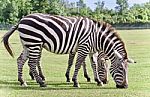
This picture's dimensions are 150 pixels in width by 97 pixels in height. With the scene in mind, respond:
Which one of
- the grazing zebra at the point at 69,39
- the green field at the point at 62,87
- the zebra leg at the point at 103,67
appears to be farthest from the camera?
the zebra leg at the point at 103,67

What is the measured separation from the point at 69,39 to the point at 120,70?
4.56ft

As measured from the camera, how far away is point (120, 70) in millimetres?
9867

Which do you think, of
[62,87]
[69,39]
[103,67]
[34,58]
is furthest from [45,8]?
[62,87]

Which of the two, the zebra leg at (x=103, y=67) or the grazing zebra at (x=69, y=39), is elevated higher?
the grazing zebra at (x=69, y=39)

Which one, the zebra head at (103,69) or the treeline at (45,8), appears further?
the zebra head at (103,69)

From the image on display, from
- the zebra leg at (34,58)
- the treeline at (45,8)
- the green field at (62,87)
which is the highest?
the treeline at (45,8)

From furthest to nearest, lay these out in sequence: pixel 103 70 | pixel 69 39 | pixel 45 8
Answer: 1. pixel 45 8
2. pixel 103 70
3. pixel 69 39

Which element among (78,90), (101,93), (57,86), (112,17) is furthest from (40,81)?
(112,17)

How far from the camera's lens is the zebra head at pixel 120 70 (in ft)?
32.0

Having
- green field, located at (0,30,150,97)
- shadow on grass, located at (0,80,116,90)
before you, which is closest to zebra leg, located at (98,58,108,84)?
green field, located at (0,30,150,97)

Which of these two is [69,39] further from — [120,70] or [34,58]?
[120,70]

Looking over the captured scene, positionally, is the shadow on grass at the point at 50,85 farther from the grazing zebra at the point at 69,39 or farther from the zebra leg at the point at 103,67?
the zebra leg at the point at 103,67

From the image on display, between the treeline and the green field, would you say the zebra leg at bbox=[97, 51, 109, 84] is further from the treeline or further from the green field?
the treeline

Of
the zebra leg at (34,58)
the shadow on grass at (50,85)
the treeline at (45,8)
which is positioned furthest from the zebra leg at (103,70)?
the zebra leg at (34,58)
